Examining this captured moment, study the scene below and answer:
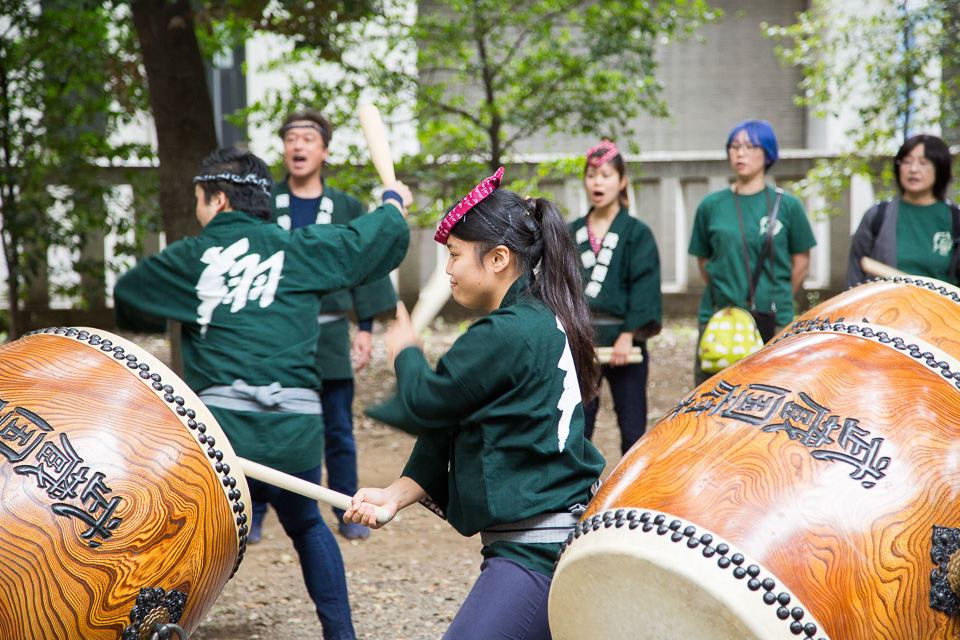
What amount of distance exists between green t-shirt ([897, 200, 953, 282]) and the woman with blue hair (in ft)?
1.36

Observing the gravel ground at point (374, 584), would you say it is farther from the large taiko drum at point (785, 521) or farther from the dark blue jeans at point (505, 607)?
the large taiko drum at point (785, 521)

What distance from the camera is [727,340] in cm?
358

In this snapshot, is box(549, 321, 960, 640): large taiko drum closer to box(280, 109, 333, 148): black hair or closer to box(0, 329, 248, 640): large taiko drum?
box(0, 329, 248, 640): large taiko drum

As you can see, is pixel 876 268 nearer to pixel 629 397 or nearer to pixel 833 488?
pixel 629 397

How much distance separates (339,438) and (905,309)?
2580 millimetres

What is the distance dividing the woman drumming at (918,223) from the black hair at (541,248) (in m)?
2.53

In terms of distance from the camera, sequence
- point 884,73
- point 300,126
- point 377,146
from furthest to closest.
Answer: point 884,73, point 300,126, point 377,146

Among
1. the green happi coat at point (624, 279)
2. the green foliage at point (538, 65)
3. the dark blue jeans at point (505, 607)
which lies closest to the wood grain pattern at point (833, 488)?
the dark blue jeans at point (505, 607)

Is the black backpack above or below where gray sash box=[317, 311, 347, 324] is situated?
above

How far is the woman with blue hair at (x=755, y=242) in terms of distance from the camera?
3.94 m

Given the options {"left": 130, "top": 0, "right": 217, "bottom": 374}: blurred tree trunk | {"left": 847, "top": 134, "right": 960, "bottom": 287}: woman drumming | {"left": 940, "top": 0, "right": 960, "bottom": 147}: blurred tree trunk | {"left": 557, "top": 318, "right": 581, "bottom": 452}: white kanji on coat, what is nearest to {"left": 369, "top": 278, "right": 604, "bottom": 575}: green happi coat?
{"left": 557, "top": 318, "right": 581, "bottom": 452}: white kanji on coat

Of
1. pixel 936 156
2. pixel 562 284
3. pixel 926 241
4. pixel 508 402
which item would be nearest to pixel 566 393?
pixel 508 402

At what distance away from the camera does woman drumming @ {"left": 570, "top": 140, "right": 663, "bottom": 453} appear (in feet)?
12.9

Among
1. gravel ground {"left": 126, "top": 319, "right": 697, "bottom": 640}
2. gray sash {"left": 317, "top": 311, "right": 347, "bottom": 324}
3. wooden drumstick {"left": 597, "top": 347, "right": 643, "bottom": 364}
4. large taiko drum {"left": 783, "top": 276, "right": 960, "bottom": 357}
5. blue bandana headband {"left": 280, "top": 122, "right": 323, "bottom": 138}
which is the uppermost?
blue bandana headband {"left": 280, "top": 122, "right": 323, "bottom": 138}
